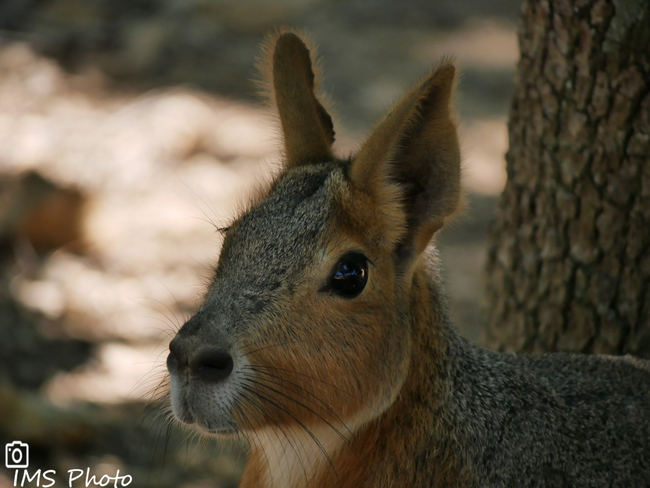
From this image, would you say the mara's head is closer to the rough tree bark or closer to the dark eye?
the dark eye

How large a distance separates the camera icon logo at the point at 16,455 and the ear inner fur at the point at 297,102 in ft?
7.75

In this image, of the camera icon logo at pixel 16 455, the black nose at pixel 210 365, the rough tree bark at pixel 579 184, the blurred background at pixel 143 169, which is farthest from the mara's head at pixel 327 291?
the camera icon logo at pixel 16 455

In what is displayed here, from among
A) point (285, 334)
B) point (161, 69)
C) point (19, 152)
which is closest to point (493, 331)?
point (285, 334)

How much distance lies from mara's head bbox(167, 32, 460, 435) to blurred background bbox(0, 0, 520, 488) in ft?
0.81

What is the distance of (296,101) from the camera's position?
3.03 meters

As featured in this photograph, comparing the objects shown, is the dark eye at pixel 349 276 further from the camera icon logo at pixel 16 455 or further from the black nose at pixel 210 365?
the camera icon logo at pixel 16 455

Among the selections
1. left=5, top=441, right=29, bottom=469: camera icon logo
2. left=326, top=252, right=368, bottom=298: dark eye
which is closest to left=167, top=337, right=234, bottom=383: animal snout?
left=326, top=252, right=368, bottom=298: dark eye

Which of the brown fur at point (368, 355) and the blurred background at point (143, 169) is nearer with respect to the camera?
the brown fur at point (368, 355)

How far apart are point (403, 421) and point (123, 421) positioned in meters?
2.37

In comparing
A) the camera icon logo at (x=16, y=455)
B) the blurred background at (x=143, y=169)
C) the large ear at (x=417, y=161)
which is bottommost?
the camera icon logo at (x=16, y=455)

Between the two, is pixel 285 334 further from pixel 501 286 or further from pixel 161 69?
pixel 161 69

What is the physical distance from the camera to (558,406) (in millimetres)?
2963

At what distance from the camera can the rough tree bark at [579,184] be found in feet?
10.7

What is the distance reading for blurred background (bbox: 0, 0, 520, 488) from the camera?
4.53 meters
